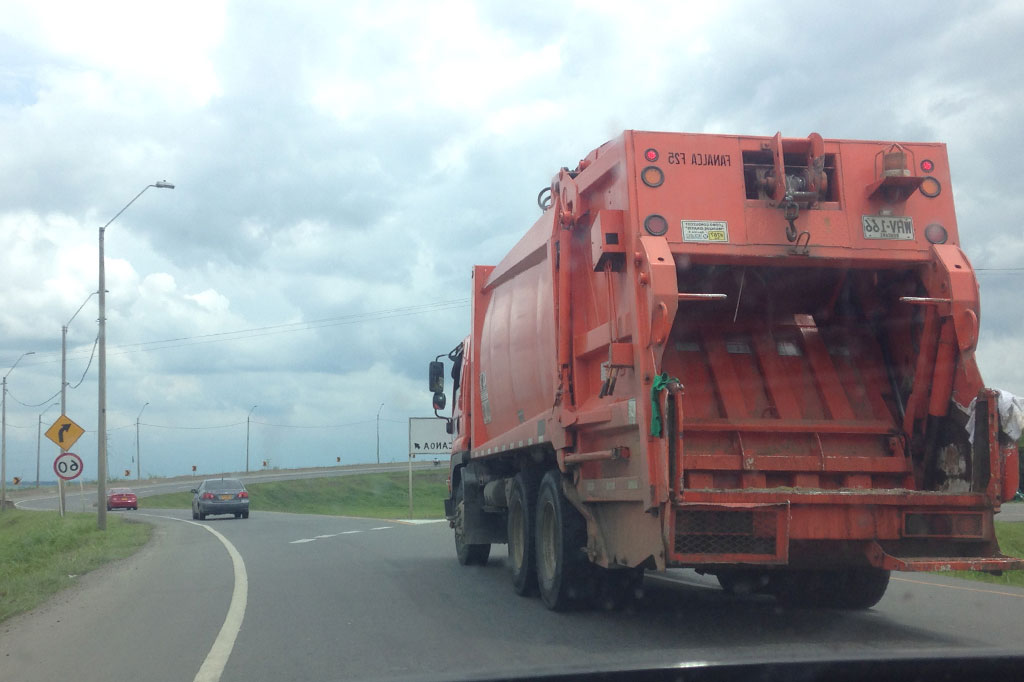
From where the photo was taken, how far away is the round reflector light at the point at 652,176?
798 cm

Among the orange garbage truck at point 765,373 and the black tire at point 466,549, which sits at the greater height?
the orange garbage truck at point 765,373

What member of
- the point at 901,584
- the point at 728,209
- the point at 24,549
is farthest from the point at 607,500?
the point at 24,549

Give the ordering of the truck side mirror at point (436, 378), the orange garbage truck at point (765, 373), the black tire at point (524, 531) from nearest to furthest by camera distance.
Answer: the orange garbage truck at point (765, 373) → the black tire at point (524, 531) → the truck side mirror at point (436, 378)

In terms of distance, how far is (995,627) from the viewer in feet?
28.6

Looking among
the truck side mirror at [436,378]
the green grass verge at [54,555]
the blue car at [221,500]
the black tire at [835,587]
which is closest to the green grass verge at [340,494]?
the blue car at [221,500]

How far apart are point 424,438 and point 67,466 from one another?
398 inches

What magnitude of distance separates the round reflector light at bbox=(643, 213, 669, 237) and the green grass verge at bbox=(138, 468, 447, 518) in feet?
175

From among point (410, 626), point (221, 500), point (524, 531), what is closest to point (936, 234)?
point (524, 531)

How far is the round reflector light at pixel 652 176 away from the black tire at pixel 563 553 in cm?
300

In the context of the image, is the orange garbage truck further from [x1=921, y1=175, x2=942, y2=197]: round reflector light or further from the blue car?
the blue car

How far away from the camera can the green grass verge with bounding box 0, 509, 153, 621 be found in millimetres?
12328

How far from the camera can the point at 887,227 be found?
8117 millimetres

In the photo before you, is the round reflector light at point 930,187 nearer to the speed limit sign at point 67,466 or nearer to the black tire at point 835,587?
the black tire at point 835,587

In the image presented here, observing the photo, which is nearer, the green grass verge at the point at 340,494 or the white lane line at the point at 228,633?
the white lane line at the point at 228,633
